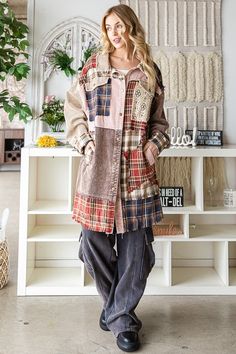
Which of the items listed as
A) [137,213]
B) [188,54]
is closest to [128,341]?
[137,213]

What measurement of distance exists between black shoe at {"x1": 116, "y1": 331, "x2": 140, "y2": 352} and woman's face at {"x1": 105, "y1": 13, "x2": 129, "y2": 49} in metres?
1.38

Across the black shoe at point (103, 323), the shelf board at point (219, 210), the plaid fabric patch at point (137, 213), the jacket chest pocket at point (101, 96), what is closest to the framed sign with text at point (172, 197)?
the shelf board at point (219, 210)

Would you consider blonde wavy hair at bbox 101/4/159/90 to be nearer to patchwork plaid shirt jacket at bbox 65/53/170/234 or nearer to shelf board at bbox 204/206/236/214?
patchwork plaid shirt jacket at bbox 65/53/170/234

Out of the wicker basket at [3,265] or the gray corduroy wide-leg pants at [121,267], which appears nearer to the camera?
the gray corduroy wide-leg pants at [121,267]

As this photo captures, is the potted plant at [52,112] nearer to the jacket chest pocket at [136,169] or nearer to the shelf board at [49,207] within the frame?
the shelf board at [49,207]

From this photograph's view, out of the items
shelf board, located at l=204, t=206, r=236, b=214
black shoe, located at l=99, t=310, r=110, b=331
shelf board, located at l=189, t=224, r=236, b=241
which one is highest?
shelf board, located at l=204, t=206, r=236, b=214

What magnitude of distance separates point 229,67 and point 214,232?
4.30 feet

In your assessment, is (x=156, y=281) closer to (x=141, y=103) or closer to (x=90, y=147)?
(x=90, y=147)

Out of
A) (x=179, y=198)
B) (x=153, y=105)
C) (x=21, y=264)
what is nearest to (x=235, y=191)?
(x=179, y=198)

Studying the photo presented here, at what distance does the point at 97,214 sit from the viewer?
159 centimetres

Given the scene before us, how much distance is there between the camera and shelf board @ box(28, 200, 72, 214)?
2.28 meters

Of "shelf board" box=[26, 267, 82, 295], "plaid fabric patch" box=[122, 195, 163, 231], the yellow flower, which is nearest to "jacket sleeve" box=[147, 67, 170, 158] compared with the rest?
"plaid fabric patch" box=[122, 195, 163, 231]

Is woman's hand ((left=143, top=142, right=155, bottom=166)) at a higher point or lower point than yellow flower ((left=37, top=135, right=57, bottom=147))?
lower

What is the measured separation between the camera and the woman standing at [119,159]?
1.58 meters
